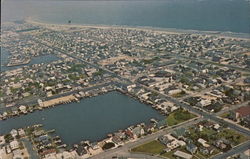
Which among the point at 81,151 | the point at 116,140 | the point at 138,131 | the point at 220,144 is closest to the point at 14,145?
the point at 81,151

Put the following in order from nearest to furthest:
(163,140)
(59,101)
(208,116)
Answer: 1. (163,140)
2. (208,116)
3. (59,101)

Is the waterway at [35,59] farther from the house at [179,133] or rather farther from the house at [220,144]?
the house at [220,144]

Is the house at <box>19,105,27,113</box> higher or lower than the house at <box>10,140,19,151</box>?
higher

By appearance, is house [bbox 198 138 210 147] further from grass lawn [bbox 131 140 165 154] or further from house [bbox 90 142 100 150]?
house [bbox 90 142 100 150]

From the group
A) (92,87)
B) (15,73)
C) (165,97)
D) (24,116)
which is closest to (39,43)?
(15,73)

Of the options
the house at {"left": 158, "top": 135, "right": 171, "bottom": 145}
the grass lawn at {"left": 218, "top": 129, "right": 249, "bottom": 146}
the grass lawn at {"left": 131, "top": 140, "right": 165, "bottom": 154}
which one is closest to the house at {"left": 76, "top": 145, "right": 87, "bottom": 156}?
the grass lawn at {"left": 131, "top": 140, "right": 165, "bottom": 154}

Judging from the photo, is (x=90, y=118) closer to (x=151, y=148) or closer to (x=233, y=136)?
(x=151, y=148)

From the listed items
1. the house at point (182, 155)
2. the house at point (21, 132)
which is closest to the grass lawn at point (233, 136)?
the house at point (182, 155)
